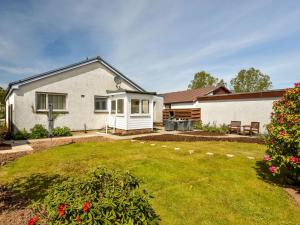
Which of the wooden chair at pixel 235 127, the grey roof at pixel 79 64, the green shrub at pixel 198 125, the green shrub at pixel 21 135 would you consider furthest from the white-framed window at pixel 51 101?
the wooden chair at pixel 235 127

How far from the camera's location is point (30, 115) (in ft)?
42.0

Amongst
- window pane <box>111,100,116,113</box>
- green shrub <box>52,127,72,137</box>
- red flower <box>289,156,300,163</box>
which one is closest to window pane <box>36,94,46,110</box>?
green shrub <box>52,127,72,137</box>

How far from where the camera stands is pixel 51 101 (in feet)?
45.2

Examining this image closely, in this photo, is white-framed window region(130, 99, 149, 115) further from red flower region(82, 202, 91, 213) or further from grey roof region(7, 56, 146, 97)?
red flower region(82, 202, 91, 213)

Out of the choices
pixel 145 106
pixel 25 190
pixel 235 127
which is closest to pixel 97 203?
pixel 25 190

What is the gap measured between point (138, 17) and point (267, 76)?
53559mm

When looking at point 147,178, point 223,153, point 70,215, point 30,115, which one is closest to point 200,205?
point 147,178

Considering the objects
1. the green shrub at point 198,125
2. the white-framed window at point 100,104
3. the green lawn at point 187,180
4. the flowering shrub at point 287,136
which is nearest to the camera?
the green lawn at point 187,180

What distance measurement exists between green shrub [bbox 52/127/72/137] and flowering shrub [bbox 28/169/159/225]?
39.8ft

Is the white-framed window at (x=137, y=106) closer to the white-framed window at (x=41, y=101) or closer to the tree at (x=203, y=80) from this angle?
the white-framed window at (x=41, y=101)

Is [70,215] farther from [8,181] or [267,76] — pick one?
[267,76]

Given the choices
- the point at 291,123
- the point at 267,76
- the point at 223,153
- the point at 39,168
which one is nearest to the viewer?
the point at 291,123

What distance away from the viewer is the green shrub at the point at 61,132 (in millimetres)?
13252

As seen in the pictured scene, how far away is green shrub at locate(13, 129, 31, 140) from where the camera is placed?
39.3 ft
